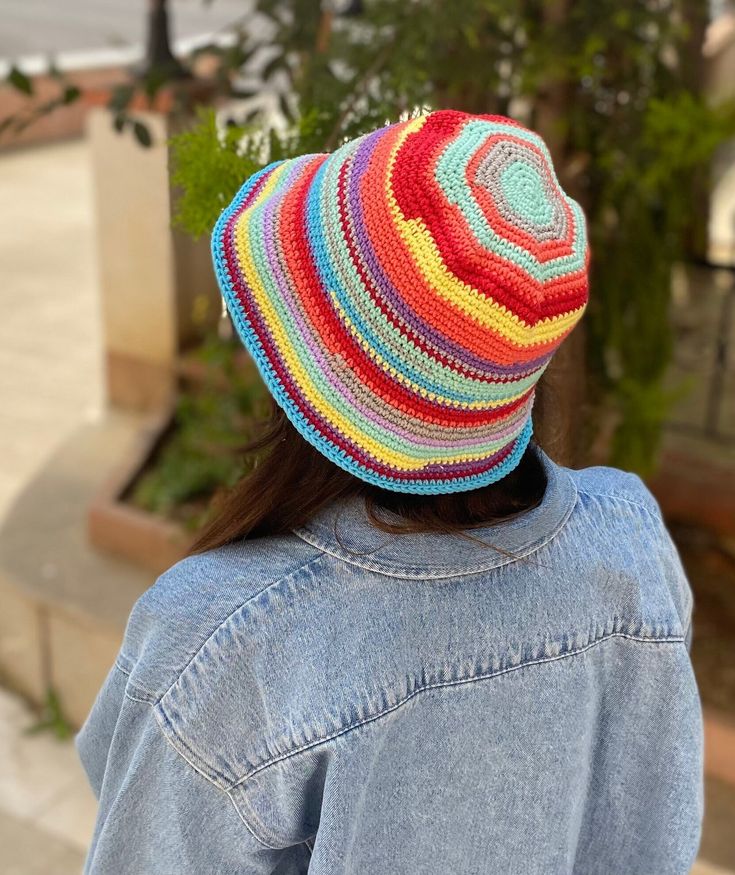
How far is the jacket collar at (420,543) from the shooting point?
977 mm

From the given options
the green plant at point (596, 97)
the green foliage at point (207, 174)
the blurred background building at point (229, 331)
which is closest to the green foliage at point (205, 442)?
the blurred background building at point (229, 331)

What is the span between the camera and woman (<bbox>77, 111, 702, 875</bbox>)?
0.90m

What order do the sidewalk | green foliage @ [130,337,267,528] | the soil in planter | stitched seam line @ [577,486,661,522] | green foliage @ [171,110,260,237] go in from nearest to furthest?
stitched seam line @ [577,486,661,522] < green foliage @ [171,110,260,237] < the sidewalk < the soil in planter < green foliage @ [130,337,267,528]

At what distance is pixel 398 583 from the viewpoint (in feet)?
3.22

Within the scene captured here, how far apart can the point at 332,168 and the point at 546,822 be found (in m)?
0.66

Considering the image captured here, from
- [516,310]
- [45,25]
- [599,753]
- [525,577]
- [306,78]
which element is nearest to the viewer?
[516,310]

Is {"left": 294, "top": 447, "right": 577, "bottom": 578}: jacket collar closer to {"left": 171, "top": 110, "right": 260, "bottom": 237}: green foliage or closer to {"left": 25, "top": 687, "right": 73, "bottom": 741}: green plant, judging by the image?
{"left": 171, "top": 110, "right": 260, "bottom": 237}: green foliage

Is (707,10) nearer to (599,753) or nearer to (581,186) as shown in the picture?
(581,186)

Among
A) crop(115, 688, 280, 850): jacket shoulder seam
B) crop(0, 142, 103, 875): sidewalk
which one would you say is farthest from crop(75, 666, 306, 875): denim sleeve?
crop(0, 142, 103, 875): sidewalk

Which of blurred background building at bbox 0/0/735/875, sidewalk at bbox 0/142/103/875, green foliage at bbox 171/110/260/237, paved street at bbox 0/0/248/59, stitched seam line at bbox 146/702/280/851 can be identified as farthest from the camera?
paved street at bbox 0/0/248/59

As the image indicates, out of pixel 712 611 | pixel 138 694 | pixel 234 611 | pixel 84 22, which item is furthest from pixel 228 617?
pixel 84 22

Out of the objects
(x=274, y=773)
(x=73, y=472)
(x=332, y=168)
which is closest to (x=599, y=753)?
(x=274, y=773)

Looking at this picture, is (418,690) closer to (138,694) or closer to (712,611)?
(138,694)

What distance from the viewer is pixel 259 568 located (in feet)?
3.23
